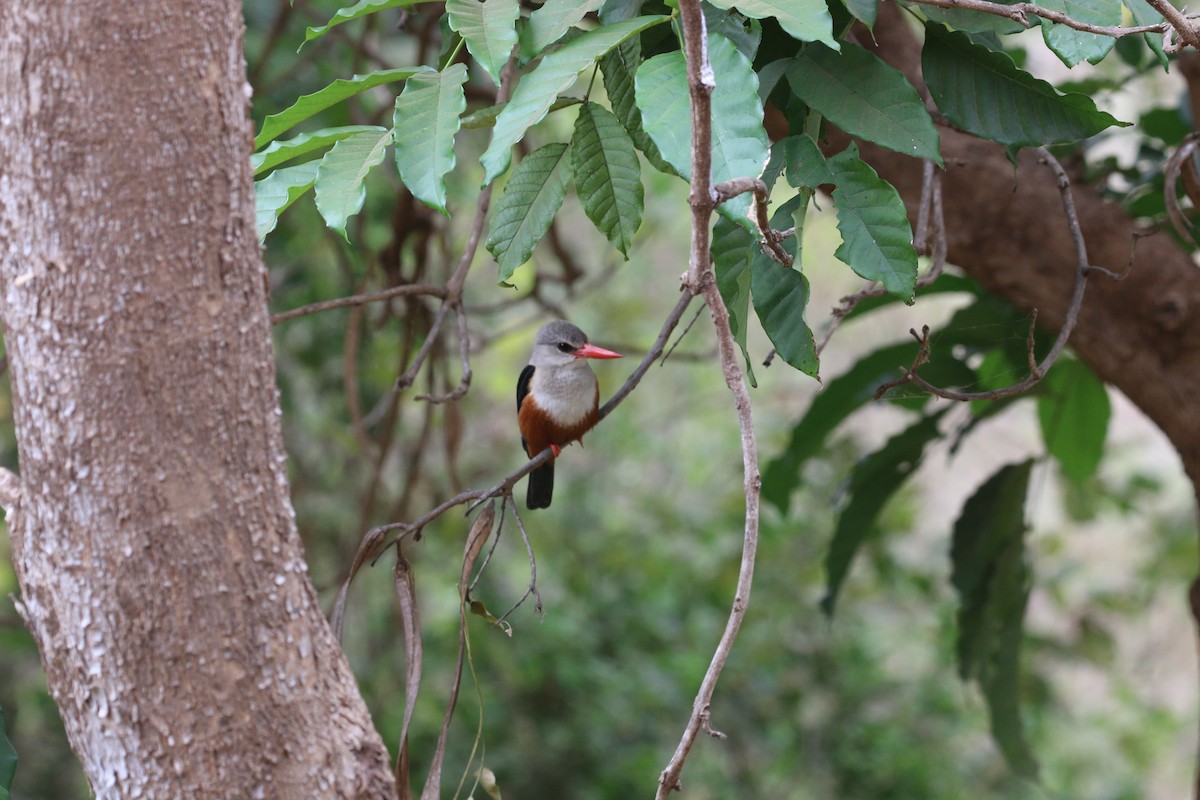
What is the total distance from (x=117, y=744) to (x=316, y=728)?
0.17 m

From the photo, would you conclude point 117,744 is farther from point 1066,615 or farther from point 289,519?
point 1066,615

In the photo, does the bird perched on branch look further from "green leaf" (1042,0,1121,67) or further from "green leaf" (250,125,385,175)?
"green leaf" (1042,0,1121,67)

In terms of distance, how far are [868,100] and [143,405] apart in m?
0.80

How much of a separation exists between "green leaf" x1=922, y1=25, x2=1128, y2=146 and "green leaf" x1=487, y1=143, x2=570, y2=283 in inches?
18.0

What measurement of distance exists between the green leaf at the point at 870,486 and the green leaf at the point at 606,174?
140 centimetres

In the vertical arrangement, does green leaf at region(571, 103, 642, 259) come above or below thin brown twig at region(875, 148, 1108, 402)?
above

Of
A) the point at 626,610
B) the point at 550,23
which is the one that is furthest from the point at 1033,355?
the point at 626,610

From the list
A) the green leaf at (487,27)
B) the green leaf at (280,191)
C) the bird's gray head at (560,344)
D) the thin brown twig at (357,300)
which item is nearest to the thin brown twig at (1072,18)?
the green leaf at (487,27)

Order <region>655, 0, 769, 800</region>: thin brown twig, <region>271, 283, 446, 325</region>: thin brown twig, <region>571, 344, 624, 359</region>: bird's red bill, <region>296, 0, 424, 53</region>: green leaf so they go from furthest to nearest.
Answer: <region>571, 344, 624, 359</region>: bird's red bill, <region>271, 283, 446, 325</region>: thin brown twig, <region>296, 0, 424, 53</region>: green leaf, <region>655, 0, 769, 800</region>: thin brown twig

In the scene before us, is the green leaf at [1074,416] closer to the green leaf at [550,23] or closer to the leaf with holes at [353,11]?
the green leaf at [550,23]

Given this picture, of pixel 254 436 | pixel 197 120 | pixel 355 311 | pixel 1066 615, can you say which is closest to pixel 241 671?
pixel 254 436

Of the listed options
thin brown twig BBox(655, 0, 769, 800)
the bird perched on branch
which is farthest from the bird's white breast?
thin brown twig BBox(655, 0, 769, 800)

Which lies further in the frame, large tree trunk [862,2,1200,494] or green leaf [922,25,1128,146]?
large tree trunk [862,2,1200,494]

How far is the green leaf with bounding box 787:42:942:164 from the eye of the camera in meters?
1.17
